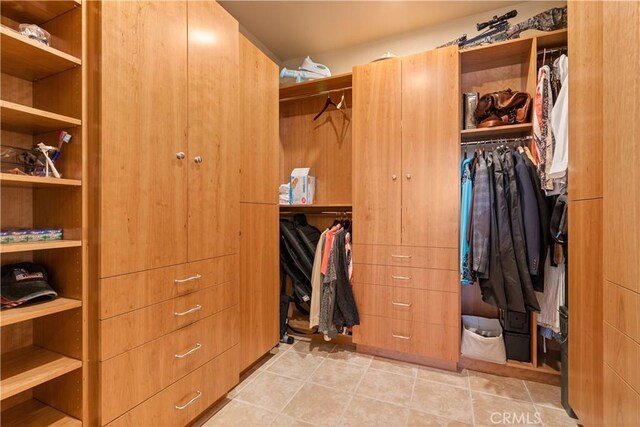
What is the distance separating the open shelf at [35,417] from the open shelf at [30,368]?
0.21 meters

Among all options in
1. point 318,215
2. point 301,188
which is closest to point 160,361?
point 301,188

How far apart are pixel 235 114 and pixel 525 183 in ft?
6.21

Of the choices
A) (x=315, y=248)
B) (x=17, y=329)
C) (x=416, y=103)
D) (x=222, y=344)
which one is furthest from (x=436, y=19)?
(x=17, y=329)

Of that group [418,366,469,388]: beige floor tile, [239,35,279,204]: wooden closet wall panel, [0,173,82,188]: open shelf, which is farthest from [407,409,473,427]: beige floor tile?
[0,173,82,188]: open shelf

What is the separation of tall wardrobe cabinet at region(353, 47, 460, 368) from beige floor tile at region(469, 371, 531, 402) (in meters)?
0.19

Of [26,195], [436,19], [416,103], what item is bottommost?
[26,195]

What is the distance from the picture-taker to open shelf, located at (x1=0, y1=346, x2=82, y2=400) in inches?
36.0

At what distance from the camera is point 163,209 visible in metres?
1.27

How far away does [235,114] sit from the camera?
1.70 metres

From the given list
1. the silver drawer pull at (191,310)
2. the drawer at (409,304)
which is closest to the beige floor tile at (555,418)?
the drawer at (409,304)

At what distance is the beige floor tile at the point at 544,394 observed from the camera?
168 centimetres

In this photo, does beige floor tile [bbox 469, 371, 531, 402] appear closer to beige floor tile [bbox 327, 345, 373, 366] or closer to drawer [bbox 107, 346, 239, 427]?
beige floor tile [bbox 327, 345, 373, 366]

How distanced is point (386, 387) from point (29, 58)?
242 centimetres

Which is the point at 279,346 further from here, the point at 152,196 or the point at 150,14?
the point at 150,14
